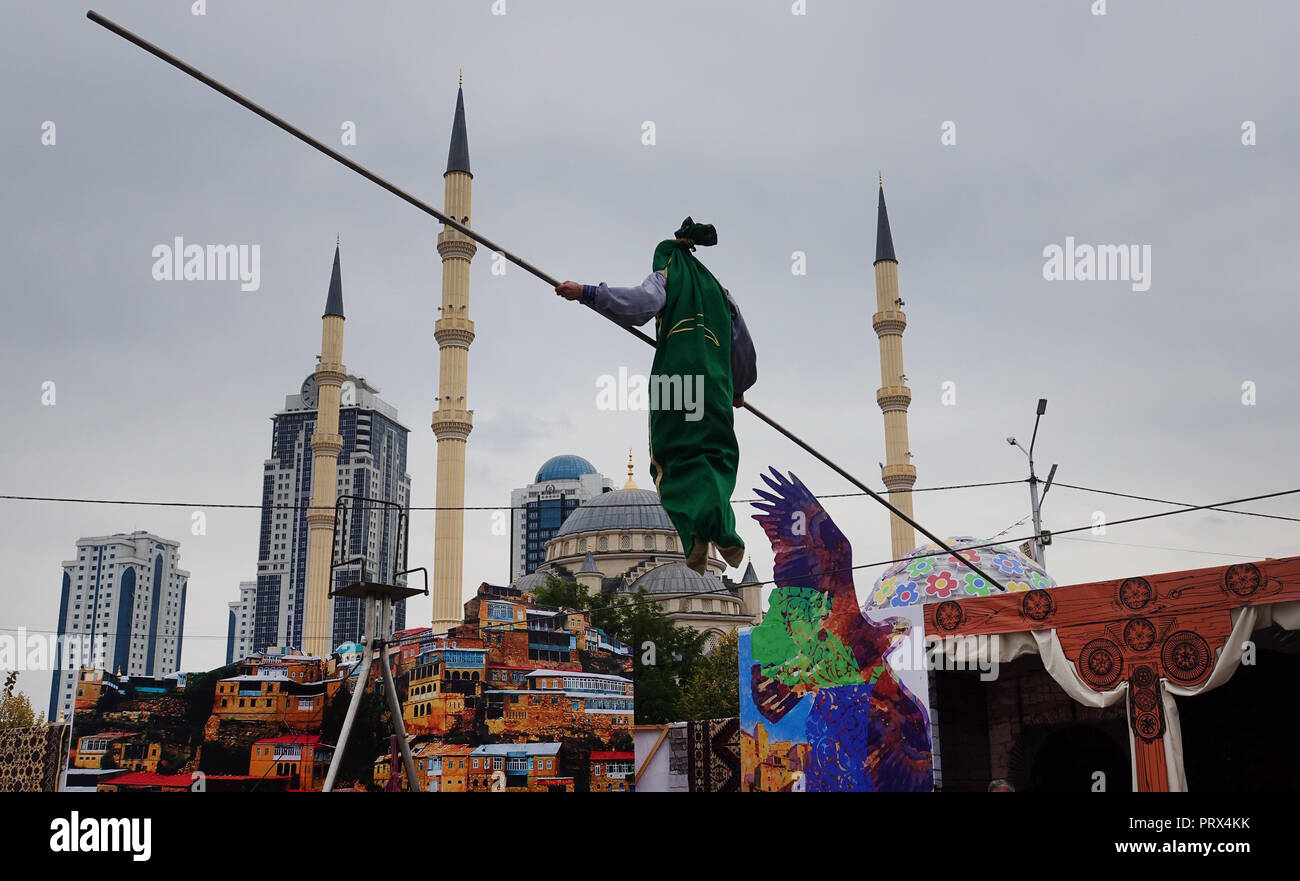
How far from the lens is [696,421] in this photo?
13.9 ft

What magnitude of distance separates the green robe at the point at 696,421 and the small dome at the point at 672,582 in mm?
47894

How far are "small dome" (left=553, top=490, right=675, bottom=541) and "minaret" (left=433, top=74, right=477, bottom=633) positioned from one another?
92.4 ft

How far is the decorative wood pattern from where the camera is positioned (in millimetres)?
8297

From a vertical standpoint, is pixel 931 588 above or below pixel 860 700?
above

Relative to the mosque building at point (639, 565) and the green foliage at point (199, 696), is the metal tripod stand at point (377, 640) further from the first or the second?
the mosque building at point (639, 565)

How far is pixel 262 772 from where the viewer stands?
1778 centimetres

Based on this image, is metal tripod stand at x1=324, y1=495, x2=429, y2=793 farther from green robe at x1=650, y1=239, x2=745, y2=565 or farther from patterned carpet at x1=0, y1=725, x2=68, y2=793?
patterned carpet at x1=0, y1=725, x2=68, y2=793

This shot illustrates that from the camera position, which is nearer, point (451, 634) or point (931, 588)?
point (931, 588)

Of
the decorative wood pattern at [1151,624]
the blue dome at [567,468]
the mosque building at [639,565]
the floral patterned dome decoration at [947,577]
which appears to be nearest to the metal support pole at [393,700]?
the floral patterned dome decoration at [947,577]

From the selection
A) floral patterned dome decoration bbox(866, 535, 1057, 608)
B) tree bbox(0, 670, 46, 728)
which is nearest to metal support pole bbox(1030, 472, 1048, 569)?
floral patterned dome decoration bbox(866, 535, 1057, 608)
